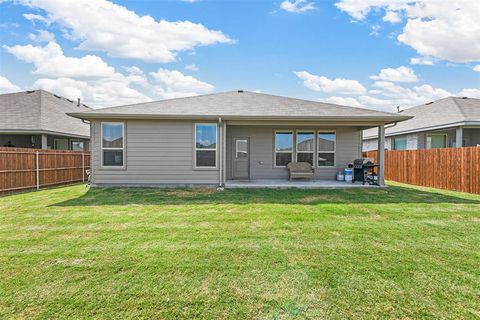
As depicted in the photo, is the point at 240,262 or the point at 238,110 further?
the point at 238,110

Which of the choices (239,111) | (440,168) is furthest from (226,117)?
(440,168)

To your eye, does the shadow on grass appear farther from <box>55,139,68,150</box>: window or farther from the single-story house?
<box>55,139,68,150</box>: window

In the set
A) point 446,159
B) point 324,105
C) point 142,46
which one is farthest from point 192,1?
point 446,159

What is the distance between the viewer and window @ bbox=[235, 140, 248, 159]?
11.5 metres

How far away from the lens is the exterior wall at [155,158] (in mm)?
9875

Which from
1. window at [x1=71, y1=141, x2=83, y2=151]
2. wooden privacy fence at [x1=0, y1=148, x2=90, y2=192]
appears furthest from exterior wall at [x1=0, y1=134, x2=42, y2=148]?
wooden privacy fence at [x1=0, y1=148, x2=90, y2=192]

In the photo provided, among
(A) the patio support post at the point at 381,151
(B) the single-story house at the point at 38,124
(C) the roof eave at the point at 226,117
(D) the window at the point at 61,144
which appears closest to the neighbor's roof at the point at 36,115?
(B) the single-story house at the point at 38,124

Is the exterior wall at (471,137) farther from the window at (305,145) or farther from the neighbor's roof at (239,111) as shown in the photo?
the window at (305,145)

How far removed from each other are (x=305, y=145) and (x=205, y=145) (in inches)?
166

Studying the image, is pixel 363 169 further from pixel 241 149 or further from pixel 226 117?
pixel 226 117

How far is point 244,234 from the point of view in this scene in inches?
180

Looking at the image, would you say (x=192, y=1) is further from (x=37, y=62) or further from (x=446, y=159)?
(x=37, y=62)

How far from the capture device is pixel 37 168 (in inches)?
402

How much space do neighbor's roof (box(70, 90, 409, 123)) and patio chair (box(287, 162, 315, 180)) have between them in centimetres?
221
